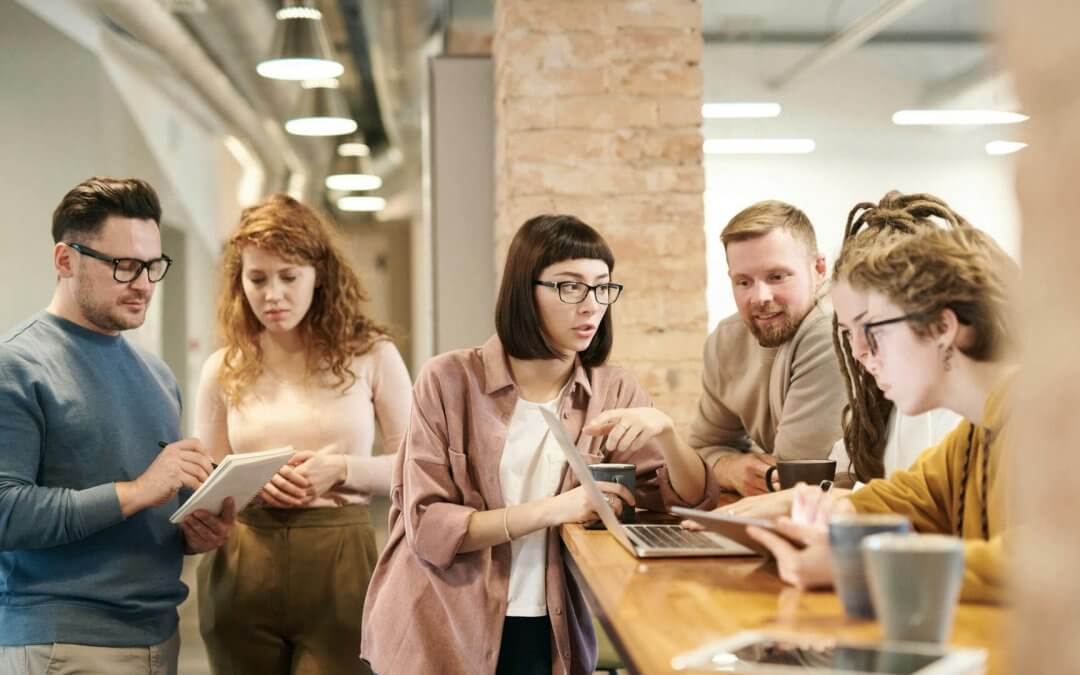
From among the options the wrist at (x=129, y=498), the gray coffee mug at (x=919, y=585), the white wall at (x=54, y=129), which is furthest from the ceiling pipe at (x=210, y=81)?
the gray coffee mug at (x=919, y=585)

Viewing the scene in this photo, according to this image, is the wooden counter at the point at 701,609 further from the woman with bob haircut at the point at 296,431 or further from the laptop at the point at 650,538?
the woman with bob haircut at the point at 296,431

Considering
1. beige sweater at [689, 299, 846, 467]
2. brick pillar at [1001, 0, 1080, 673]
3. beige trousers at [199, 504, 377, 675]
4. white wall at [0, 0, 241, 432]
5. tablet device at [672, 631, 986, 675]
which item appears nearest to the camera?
brick pillar at [1001, 0, 1080, 673]

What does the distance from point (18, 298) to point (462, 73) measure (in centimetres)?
277

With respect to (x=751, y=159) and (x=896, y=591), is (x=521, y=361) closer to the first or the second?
(x=896, y=591)

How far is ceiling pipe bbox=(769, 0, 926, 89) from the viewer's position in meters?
6.07

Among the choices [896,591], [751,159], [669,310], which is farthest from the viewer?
[751,159]

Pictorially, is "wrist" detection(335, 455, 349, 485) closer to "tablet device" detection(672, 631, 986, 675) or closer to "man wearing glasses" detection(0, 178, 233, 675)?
"man wearing glasses" detection(0, 178, 233, 675)

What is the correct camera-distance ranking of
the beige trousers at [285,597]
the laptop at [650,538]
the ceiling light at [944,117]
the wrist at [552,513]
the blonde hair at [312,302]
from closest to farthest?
the laptop at [650,538] → the wrist at [552,513] → the beige trousers at [285,597] → the blonde hair at [312,302] → the ceiling light at [944,117]

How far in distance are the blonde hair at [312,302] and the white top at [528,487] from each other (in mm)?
781

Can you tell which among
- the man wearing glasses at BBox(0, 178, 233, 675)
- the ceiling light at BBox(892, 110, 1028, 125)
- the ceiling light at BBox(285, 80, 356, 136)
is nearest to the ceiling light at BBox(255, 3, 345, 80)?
the ceiling light at BBox(285, 80, 356, 136)

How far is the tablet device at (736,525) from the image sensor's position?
161cm

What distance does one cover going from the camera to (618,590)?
1.61 meters

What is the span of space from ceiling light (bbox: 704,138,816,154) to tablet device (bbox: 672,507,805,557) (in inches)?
207

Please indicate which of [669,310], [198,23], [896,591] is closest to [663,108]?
[669,310]
